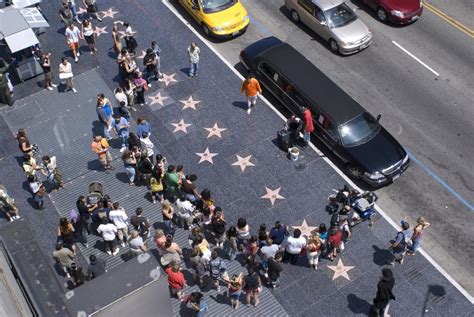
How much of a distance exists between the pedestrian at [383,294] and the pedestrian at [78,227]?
9.65 m

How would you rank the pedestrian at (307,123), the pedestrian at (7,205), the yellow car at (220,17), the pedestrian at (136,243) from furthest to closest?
1. the yellow car at (220,17)
2. the pedestrian at (307,123)
3. the pedestrian at (7,205)
4. the pedestrian at (136,243)

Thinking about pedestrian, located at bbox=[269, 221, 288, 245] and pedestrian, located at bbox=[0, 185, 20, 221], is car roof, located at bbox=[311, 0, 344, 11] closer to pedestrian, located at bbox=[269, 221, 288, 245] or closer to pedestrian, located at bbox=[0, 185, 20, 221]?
pedestrian, located at bbox=[269, 221, 288, 245]

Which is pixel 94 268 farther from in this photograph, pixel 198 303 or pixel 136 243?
pixel 198 303

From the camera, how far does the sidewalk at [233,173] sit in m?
18.8

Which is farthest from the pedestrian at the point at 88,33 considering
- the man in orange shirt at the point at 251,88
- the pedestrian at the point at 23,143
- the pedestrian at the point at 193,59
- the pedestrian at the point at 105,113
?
the man in orange shirt at the point at 251,88

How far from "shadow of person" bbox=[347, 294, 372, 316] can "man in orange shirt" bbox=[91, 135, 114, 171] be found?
9.97 meters

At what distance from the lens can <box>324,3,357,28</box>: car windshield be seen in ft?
90.9

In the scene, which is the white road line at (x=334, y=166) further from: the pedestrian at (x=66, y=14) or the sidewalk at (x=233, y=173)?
the pedestrian at (x=66, y=14)

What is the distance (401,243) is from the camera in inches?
758

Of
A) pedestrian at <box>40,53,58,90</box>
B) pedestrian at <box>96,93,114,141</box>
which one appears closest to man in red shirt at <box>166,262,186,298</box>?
pedestrian at <box>96,93,114,141</box>

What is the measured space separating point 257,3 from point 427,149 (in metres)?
12.3

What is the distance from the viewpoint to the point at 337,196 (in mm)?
20688

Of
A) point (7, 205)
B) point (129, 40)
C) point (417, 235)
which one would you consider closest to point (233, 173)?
point (417, 235)

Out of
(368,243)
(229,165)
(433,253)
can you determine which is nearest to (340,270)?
(368,243)
